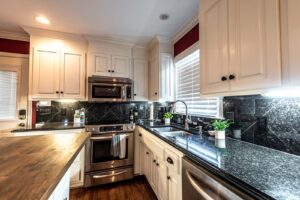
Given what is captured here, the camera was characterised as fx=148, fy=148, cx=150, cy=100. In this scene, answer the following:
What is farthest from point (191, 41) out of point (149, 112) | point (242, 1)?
point (149, 112)

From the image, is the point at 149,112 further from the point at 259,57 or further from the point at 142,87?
the point at 259,57

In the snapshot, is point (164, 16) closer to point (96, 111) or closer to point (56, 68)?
point (56, 68)

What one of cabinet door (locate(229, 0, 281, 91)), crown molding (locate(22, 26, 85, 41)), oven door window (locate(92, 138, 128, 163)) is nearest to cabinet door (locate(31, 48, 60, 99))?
crown molding (locate(22, 26, 85, 41))

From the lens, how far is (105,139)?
232 centimetres

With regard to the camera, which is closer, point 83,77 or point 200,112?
point 200,112

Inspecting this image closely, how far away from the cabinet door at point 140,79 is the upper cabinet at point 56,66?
3.05ft

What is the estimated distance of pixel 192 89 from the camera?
2189 millimetres

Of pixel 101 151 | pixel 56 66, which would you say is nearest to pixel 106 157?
pixel 101 151

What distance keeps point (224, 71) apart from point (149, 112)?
218 cm

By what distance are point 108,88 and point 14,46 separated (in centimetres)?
170

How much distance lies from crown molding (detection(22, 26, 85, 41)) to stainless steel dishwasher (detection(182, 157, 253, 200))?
102 inches

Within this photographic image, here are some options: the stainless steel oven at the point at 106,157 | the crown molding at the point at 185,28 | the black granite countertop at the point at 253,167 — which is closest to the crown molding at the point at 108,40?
the crown molding at the point at 185,28

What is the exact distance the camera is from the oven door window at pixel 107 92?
251 centimetres

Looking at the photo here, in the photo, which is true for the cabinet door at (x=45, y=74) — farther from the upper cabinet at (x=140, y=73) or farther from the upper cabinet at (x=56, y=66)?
the upper cabinet at (x=140, y=73)
